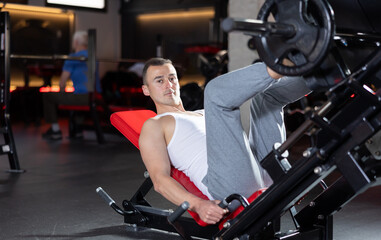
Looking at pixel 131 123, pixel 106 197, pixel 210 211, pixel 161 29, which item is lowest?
pixel 106 197

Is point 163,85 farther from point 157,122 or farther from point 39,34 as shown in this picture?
point 39,34

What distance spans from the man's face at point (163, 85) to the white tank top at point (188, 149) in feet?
0.63

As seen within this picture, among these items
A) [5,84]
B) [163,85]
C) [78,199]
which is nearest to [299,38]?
[163,85]

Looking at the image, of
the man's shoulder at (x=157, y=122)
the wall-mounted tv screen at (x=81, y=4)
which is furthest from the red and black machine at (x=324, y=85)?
the wall-mounted tv screen at (x=81, y=4)

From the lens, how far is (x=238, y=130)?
1.88m

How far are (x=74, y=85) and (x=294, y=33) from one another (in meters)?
4.76

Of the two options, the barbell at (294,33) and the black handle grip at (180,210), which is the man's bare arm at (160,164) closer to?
the black handle grip at (180,210)

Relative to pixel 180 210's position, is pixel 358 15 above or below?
above

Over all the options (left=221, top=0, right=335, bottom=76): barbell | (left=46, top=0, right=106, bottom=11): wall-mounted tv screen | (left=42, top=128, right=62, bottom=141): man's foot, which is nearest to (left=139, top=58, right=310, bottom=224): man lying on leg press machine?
(left=221, top=0, right=335, bottom=76): barbell

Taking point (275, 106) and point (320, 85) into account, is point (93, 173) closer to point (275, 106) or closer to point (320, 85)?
point (275, 106)

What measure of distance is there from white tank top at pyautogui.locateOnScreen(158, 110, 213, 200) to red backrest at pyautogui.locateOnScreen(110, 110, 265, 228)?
24 millimetres

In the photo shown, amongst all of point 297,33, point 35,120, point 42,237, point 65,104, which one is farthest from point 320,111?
point 35,120

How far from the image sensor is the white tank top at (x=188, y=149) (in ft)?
7.04

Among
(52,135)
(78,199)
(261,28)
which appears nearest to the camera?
(261,28)
